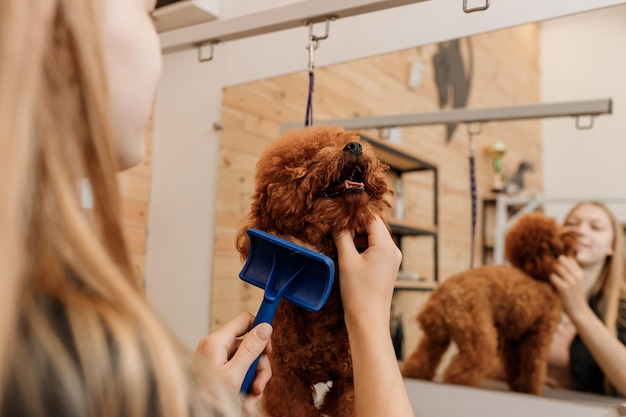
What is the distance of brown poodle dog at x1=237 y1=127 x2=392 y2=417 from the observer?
0.58m

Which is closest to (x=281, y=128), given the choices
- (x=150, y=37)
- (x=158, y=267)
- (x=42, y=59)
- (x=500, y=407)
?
(x=158, y=267)

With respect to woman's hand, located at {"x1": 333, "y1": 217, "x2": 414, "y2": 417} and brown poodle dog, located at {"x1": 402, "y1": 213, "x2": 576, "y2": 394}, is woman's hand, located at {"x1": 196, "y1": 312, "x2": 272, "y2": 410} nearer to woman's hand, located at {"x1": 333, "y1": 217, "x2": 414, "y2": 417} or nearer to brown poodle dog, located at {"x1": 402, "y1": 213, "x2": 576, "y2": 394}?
woman's hand, located at {"x1": 333, "y1": 217, "x2": 414, "y2": 417}

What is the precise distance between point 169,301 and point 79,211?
44.8 inches

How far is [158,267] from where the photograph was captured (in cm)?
148

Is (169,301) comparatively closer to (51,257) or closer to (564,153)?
(51,257)

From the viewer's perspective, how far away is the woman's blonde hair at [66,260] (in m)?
0.31

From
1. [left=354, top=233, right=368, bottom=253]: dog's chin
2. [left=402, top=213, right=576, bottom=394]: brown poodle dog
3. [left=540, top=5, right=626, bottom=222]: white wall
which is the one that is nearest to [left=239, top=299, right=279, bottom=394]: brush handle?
[left=354, top=233, right=368, bottom=253]: dog's chin

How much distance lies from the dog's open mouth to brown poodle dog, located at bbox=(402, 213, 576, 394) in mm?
647

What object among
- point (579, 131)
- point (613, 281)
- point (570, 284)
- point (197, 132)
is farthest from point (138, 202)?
point (579, 131)

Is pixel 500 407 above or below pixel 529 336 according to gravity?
below

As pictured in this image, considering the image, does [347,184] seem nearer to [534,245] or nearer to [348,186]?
[348,186]

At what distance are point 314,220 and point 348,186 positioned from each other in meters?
0.05

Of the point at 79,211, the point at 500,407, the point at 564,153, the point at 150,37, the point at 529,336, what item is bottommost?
the point at 500,407

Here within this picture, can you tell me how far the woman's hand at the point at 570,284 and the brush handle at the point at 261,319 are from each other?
80 centimetres
